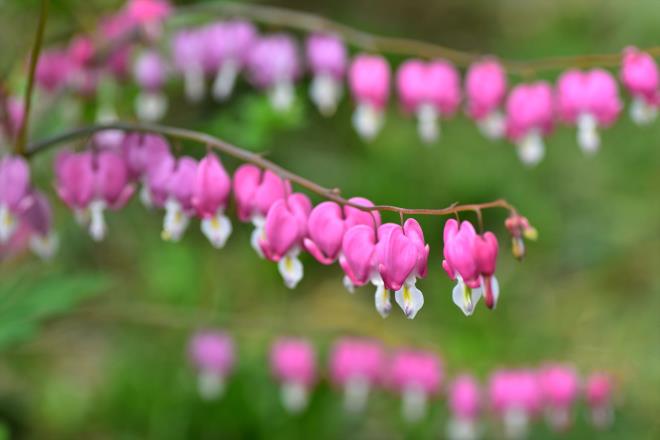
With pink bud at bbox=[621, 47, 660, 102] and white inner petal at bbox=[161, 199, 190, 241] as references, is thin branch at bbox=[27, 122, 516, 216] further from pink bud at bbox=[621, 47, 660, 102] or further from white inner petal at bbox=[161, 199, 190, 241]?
pink bud at bbox=[621, 47, 660, 102]

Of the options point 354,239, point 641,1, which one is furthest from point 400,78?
point 641,1

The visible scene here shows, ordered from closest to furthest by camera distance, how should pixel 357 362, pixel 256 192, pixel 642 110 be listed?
pixel 256 192, pixel 642 110, pixel 357 362

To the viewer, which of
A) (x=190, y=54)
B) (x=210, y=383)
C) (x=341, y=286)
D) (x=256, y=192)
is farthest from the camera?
(x=341, y=286)

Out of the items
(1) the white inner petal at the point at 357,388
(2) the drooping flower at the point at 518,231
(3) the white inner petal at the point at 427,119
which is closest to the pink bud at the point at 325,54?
(3) the white inner petal at the point at 427,119

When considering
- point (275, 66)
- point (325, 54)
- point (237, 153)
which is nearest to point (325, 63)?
point (325, 54)

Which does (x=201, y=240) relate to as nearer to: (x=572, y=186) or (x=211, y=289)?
(x=211, y=289)

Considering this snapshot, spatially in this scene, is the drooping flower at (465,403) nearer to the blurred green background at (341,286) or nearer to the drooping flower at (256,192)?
the blurred green background at (341,286)

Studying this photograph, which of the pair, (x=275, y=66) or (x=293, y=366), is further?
(x=293, y=366)

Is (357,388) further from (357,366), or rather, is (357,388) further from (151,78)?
(151,78)
